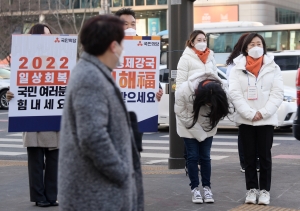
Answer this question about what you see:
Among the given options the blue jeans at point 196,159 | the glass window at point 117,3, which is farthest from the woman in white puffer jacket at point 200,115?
the glass window at point 117,3

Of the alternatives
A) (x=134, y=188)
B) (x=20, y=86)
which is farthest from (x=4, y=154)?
(x=134, y=188)

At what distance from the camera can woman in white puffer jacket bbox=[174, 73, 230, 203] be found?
6969 millimetres

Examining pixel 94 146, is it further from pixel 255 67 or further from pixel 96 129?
pixel 255 67

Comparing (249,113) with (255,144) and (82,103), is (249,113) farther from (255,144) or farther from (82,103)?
(82,103)

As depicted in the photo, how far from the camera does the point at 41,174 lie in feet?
23.0

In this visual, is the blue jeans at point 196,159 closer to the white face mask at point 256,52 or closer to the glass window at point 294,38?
the white face mask at point 256,52

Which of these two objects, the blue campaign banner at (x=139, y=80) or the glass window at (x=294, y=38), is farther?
the glass window at (x=294, y=38)

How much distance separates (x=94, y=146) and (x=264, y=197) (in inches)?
158

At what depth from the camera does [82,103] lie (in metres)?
3.41

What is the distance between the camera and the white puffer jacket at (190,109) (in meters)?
7.11

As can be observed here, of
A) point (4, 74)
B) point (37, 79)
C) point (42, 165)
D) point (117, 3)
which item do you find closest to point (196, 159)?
point (42, 165)

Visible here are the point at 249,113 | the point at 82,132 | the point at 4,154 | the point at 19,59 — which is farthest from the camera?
the point at 4,154

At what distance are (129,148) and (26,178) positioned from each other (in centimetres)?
587

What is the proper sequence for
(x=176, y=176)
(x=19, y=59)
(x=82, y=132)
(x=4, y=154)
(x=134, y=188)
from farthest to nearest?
(x=4, y=154) → (x=176, y=176) → (x=19, y=59) → (x=134, y=188) → (x=82, y=132)
